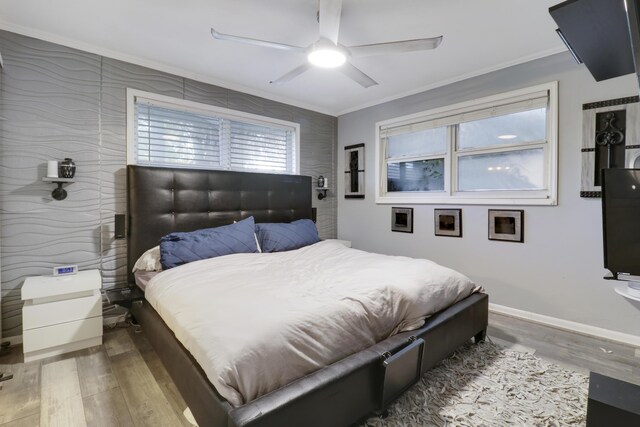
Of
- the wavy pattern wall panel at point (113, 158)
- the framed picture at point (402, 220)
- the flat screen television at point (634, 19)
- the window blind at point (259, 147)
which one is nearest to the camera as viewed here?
the flat screen television at point (634, 19)

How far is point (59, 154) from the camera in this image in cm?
250

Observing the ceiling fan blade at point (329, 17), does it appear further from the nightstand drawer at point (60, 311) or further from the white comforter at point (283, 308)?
the nightstand drawer at point (60, 311)

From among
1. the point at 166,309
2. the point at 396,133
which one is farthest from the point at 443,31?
the point at 166,309

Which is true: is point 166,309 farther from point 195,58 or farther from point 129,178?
point 195,58

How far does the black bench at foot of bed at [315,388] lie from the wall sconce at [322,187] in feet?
9.06

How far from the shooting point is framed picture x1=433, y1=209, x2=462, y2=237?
11.1ft

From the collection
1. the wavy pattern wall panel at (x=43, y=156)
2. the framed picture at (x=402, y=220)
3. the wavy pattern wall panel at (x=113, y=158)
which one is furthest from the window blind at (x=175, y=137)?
the framed picture at (x=402, y=220)

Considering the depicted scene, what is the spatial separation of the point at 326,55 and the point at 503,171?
88.8 inches

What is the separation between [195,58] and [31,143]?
4.99 ft

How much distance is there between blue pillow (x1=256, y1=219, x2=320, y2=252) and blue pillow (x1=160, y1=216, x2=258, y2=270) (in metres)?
0.16

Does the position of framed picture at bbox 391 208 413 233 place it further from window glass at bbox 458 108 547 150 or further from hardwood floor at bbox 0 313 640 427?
hardwood floor at bbox 0 313 640 427

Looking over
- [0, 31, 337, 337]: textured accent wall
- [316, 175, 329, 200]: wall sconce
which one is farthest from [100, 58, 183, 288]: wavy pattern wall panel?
[316, 175, 329, 200]: wall sconce

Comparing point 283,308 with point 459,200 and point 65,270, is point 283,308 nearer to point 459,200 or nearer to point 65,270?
point 65,270

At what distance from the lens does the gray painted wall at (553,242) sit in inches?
99.6
